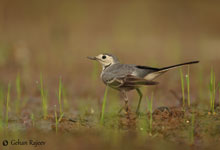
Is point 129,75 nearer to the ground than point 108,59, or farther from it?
nearer to the ground

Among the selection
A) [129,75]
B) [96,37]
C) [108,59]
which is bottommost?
[129,75]

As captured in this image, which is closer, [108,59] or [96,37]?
[108,59]

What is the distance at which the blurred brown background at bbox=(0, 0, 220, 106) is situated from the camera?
939cm

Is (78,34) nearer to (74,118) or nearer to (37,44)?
(37,44)

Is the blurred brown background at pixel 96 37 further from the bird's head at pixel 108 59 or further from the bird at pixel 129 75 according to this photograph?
the bird at pixel 129 75

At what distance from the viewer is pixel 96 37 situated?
12102 millimetres

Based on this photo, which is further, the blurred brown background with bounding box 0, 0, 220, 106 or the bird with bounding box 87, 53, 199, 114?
the blurred brown background with bounding box 0, 0, 220, 106

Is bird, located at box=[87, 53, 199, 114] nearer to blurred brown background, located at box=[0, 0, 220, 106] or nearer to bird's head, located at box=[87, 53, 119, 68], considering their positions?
bird's head, located at box=[87, 53, 119, 68]

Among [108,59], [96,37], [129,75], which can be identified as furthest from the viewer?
[96,37]

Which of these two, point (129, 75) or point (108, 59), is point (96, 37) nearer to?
point (108, 59)

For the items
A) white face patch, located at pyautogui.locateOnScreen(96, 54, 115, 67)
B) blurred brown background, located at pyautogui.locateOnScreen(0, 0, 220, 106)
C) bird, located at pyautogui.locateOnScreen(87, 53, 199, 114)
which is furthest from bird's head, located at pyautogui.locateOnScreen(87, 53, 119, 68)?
blurred brown background, located at pyautogui.locateOnScreen(0, 0, 220, 106)

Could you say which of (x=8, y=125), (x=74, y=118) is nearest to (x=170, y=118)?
(x=74, y=118)

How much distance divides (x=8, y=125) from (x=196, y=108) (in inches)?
117

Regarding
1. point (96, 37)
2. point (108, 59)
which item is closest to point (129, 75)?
point (108, 59)
